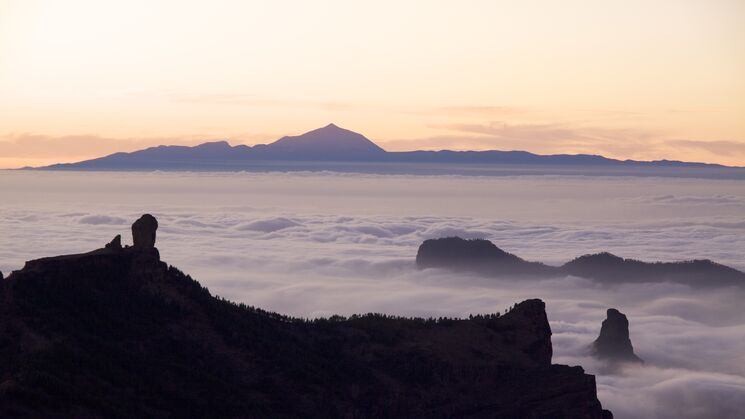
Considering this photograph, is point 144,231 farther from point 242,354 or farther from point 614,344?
point 614,344

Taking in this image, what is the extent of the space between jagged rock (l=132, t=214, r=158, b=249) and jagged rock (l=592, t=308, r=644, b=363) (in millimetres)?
87457

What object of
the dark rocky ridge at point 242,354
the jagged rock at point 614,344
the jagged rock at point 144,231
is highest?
the jagged rock at point 144,231

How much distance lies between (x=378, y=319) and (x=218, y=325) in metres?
14.5

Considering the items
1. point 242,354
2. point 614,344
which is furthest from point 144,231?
point 614,344

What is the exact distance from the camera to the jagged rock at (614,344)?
145250 mm

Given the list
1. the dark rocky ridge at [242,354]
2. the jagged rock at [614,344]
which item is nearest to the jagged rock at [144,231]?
the dark rocky ridge at [242,354]

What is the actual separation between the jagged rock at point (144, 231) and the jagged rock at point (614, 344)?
87.5 meters

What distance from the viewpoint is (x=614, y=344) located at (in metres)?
147

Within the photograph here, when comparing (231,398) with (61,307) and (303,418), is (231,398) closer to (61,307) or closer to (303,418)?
(303,418)

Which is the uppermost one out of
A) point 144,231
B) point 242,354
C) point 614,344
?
point 144,231

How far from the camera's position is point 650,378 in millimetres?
140000

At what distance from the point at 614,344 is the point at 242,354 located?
290ft

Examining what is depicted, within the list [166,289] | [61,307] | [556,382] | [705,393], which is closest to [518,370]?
[556,382]

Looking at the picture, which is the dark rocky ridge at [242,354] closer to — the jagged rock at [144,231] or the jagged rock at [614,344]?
the jagged rock at [144,231]
